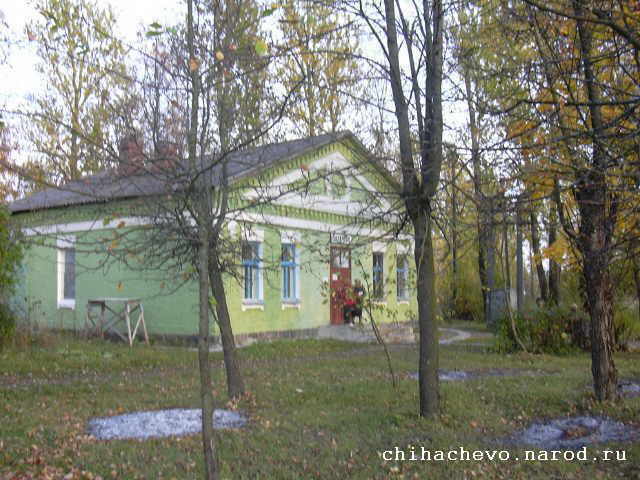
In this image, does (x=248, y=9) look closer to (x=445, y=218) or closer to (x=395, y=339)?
(x=445, y=218)

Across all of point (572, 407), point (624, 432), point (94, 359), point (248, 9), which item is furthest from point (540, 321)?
point (248, 9)

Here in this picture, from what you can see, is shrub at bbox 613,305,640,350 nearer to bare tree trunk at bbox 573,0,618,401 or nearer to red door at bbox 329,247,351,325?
red door at bbox 329,247,351,325

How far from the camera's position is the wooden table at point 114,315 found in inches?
672

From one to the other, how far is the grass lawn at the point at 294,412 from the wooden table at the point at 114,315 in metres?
1.89

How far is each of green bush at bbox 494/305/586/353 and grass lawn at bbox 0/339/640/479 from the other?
49.7 inches

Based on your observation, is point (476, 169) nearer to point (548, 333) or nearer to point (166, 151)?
point (166, 151)

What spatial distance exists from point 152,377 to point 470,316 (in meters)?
22.7

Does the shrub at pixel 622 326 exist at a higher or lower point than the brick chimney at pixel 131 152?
lower

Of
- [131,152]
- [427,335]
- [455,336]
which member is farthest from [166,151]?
[455,336]

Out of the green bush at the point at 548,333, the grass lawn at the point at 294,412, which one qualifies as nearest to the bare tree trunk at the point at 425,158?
the grass lawn at the point at 294,412

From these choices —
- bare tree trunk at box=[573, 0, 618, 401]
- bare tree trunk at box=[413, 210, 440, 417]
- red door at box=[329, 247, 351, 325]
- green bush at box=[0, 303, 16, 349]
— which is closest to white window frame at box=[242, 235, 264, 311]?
red door at box=[329, 247, 351, 325]

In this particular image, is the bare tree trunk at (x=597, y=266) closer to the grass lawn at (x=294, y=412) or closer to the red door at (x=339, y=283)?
the grass lawn at (x=294, y=412)

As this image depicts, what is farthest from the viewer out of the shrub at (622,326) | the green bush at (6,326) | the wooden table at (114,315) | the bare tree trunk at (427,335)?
the shrub at (622,326)

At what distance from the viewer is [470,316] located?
3203 cm
